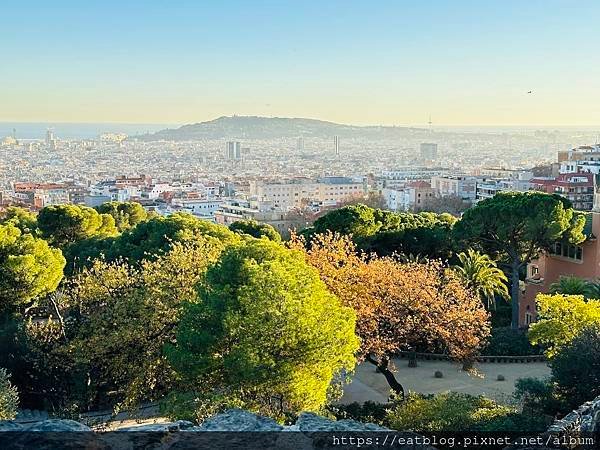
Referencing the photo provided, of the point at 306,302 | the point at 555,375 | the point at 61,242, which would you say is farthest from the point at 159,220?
the point at 555,375

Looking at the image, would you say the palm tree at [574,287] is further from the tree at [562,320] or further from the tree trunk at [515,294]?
the tree at [562,320]

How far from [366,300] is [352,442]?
9906 mm

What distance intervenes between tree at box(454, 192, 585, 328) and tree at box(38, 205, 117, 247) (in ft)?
42.5

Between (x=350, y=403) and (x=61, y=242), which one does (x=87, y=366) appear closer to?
(x=350, y=403)

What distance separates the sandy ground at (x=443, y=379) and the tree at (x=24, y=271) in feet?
24.9

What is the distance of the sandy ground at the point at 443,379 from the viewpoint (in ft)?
46.2

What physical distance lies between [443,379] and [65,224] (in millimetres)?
15398

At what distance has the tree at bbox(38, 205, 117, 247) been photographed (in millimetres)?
24828

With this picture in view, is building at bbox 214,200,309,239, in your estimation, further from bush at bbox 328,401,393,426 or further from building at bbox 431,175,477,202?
bush at bbox 328,401,393,426

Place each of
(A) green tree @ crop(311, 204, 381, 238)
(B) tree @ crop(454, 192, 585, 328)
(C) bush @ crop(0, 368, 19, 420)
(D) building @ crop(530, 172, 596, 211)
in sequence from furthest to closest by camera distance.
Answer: (D) building @ crop(530, 172, 596, 211), (A) green tree @ crop(311, 204, 381, 238), (B) tree @ crop(454, 192, 585, 328), (C) bush @ crop(0, 368, 19, 420)

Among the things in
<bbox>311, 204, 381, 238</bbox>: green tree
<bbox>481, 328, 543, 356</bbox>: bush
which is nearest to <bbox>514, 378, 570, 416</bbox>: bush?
<bbox>481, 328, 543, 356</bbox>: bush

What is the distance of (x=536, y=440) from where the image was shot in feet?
14.2

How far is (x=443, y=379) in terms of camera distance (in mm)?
15250

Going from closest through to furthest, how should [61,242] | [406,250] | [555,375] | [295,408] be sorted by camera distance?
[295,408] < [555,375] < [406,250] < [61,242]
